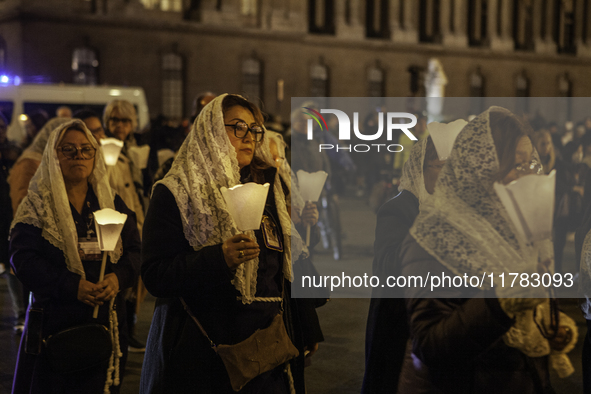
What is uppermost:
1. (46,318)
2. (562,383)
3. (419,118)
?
(419,118)

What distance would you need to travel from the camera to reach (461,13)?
42250 millimetres

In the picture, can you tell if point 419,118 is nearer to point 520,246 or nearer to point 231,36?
point 520,246

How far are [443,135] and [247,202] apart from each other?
951 millimetres

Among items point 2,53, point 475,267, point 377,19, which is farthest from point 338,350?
point 377,19

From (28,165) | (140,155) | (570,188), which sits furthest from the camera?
(140,155)

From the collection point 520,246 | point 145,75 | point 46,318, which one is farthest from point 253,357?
point 145,75

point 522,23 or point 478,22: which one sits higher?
point 522,23

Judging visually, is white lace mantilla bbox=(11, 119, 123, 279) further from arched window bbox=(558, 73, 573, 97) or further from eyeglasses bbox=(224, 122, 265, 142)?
arched window bbox=(558, 73, 573, 97)

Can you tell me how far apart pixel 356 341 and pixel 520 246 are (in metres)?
4.10

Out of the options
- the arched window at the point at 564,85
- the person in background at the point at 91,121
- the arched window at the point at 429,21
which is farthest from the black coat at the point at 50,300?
the arched window at the point at 564,85

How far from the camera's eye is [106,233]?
339 cm

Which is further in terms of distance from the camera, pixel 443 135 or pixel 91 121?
pixel 91 121

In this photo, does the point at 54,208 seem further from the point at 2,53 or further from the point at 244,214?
the point at 2,53

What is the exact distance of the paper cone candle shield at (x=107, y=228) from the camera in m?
3.39
